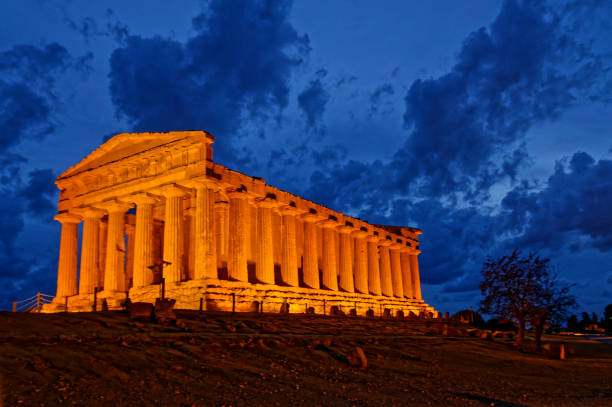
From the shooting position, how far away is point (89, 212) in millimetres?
46750

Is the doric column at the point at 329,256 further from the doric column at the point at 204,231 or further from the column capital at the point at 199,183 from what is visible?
the column capital at the point at 199,183

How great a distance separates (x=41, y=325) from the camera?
22.4 m

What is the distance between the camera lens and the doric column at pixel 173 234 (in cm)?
3966

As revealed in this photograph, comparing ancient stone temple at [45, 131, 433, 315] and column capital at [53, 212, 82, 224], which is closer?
ancient stone temple at [45, 131, 433, 315]

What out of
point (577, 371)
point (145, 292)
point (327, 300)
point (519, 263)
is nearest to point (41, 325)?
point (145, 292)

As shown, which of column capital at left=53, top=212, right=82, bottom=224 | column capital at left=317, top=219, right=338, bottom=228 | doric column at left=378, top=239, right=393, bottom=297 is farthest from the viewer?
doric column at left=378, top=239, right=393, bottom=297

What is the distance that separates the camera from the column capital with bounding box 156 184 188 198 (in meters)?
40.4

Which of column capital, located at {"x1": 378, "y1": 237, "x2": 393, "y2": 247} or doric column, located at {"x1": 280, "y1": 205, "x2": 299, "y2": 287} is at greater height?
column capital, located at {"x1": 378, "y1": 237, "x2": 393, "y2": 247}

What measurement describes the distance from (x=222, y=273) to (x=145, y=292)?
552 centimetres

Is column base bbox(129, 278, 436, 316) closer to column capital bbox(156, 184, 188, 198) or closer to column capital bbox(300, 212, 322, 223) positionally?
column capital bbox(156, 184, 188, 198)

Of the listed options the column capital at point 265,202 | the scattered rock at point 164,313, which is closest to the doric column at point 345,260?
the column capital at point 265,202

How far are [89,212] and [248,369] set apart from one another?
3352 centimetres

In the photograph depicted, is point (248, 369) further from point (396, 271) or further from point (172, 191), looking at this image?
point (396, 271)

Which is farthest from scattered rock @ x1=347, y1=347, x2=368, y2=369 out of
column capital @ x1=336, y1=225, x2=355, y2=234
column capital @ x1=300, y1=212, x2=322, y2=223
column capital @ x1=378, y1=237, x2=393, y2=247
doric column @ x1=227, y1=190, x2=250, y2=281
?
column capital @ x1=378, y1=237, x2=393, y2=247
